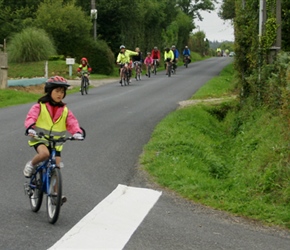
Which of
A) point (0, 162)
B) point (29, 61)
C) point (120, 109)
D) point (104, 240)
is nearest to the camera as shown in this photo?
point (104, 240)

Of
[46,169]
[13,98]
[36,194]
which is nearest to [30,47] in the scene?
[13,98]

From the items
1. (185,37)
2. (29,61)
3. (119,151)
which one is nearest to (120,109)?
(119,151)

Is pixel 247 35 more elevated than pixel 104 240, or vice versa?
pixel 247 35

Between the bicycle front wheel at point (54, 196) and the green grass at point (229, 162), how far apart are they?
2179mm

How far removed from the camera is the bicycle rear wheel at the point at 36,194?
8.03 meters

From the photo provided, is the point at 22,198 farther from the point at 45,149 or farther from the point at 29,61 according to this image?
the point at 29,61

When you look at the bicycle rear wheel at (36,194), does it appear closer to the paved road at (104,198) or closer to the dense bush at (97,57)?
the paved road at (104,198)

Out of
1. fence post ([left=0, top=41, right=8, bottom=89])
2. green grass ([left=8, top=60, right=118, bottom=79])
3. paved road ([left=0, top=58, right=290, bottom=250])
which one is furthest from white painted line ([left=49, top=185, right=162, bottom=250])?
green grass ([left=8, top=60, right=118, bottom=79])

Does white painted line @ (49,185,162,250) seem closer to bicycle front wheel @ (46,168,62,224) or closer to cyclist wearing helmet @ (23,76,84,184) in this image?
bicycle front wheel @ (46,168,62,224)

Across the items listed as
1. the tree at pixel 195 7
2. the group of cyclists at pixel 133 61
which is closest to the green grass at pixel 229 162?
the group of cyclists at pixel 133 61

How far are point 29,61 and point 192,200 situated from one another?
31.8 m

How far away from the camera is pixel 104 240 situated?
687 cm

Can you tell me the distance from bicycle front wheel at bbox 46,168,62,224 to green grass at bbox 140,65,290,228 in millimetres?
2179

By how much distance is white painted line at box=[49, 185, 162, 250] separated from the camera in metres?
6.76
